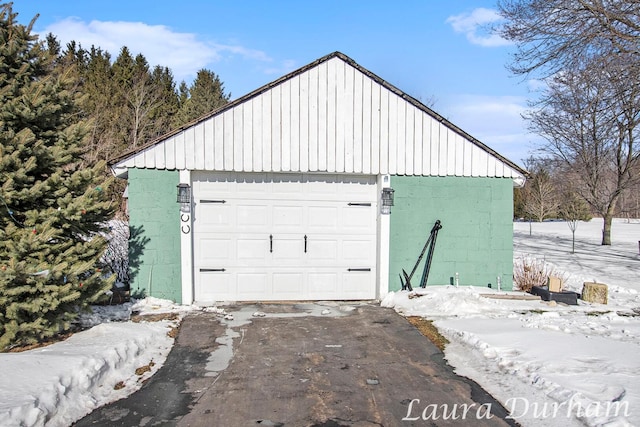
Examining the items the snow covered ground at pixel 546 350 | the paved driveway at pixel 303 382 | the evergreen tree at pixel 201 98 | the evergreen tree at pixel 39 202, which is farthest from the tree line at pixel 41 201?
the evergreen tree at pixel 201 98

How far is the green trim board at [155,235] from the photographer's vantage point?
27.4 ft

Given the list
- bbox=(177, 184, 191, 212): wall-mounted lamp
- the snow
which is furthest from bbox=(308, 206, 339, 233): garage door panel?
bbox=(177, 184, 191, 212): wall-mounted lamp

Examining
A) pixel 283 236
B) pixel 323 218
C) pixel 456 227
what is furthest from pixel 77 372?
pixel 456 227

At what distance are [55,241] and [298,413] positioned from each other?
3.86 meters

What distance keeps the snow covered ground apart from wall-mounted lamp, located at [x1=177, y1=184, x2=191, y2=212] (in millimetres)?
3926

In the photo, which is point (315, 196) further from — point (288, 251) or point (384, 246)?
Answer: point (384, 246)

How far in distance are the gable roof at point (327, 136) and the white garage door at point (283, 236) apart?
0.38 m

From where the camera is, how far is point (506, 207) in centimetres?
938

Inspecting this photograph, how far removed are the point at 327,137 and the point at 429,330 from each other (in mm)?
3901

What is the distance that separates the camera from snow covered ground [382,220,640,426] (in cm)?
398

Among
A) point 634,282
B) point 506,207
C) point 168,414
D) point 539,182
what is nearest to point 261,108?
point 506,207

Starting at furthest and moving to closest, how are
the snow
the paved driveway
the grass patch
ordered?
the grass patch < the paved driveway < the snow

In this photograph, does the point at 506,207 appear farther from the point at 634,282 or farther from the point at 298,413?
the point at 298,413

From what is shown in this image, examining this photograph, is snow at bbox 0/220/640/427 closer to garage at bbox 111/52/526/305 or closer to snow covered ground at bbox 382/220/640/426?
snow covered ground at bbox 382/220/640/426
